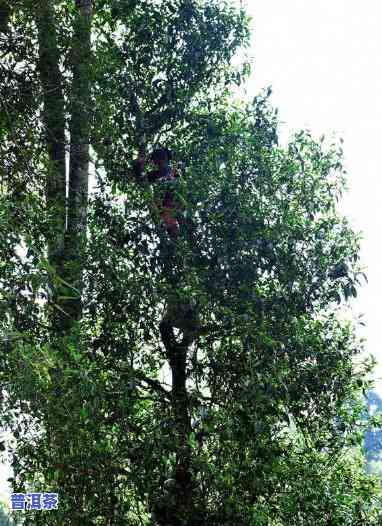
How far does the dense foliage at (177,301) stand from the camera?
251 inches

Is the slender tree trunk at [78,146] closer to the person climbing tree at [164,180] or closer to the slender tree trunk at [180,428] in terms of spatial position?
the person climbing tree at [164,180]

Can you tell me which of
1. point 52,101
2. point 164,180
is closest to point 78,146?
point 52,101

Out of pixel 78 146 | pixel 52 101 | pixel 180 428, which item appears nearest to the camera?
pixel 180 428

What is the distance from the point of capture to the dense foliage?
637 centimetres

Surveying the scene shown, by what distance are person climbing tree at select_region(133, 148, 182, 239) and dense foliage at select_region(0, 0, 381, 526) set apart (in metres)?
0.11

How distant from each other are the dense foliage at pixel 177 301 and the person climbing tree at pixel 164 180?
0.35ft

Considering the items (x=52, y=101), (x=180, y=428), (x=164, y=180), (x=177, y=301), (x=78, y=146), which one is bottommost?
(x=180, y=428)

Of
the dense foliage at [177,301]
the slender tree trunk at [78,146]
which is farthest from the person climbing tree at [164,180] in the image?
the slender tree trunk at [78,146]

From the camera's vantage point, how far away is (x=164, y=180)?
284 inches

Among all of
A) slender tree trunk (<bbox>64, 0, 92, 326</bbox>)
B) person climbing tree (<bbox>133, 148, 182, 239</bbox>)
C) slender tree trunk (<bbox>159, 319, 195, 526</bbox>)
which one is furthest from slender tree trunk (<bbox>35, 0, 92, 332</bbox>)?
slender tree trunk (<bbox>159, 319, 195, 526</bbox>)

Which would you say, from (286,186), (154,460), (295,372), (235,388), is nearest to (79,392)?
(154,460)

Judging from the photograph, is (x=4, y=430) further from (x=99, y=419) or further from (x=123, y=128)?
(x=123, y=128)

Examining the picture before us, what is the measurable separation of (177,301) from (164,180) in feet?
3.92

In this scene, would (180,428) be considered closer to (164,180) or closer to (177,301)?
(177,301)
